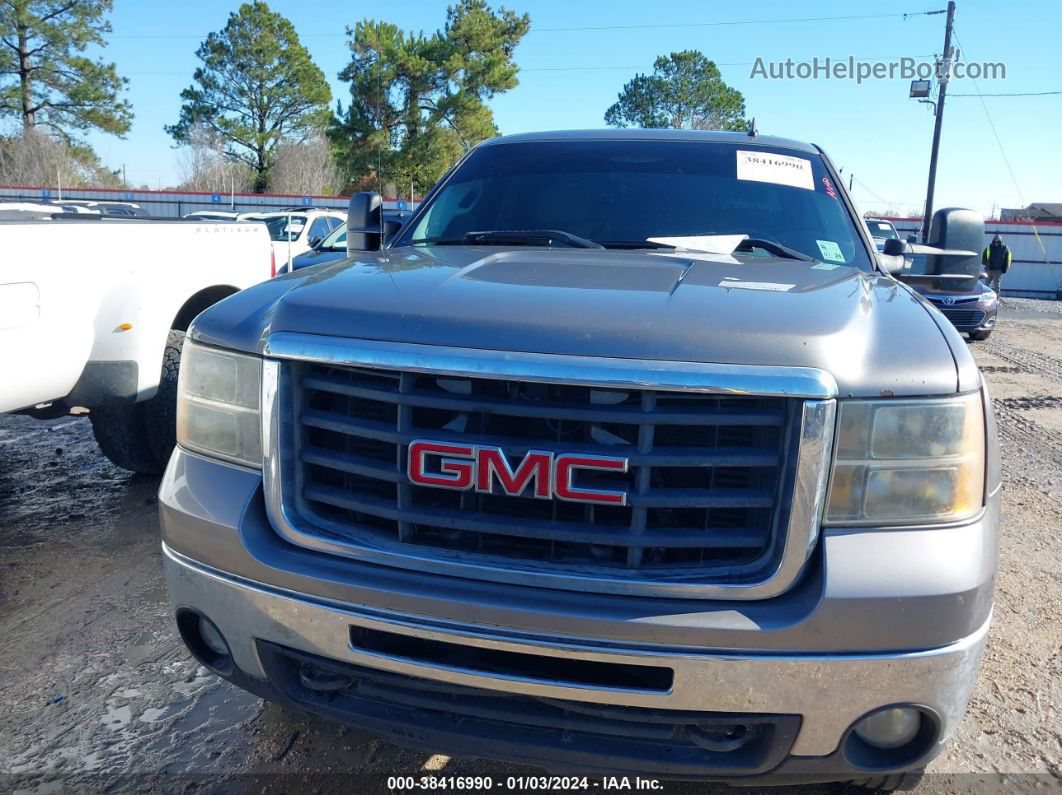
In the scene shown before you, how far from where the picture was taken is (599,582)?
1.73 m

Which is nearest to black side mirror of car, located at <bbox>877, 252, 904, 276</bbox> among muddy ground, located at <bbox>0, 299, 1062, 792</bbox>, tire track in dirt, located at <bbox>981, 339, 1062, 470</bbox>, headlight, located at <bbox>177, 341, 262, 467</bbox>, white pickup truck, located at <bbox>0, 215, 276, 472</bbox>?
muddy ground, located at <bbox>0, 299, 1062, 792</bbox>

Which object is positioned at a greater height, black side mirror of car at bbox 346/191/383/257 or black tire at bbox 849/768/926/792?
black side mirror of car at bbox 346/191/383/257

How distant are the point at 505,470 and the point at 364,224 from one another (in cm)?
193

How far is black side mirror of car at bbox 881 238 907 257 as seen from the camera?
3.38 meters

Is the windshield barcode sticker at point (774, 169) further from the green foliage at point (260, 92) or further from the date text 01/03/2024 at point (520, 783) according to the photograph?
the green foliage at point (260, 92)

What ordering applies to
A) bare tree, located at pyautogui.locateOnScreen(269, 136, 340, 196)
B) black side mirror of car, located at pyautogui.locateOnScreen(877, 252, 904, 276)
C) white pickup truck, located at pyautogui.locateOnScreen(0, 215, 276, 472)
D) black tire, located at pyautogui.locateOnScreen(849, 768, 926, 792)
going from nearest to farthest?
black tire, located at pyautogui.locateOnScreen(849, 768, 926, 792)
black side mirror of car, located at pyautogui.locateOnScreen(877, 252, 904, 276)
white pickup truck, located at pyautogui.locateOnScreen(0, 215, 276, 472)
bare tree, located at pyautogui.locateOnScreen(269, 136, 340, 196)

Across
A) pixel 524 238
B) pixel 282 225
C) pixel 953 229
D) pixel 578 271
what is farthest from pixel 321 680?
pixel 282 225

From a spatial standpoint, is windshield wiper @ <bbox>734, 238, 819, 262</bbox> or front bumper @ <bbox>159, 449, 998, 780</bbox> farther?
windshield wiper @ <bbox>734, 238, 819, 262</bbox>

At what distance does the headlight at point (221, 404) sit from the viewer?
197 cm

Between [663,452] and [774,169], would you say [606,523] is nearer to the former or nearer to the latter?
[663,452]

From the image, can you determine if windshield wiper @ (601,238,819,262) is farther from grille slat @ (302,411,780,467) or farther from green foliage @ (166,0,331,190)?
green foliage @ (166,0,331,190)

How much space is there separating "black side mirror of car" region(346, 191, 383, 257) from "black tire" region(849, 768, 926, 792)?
2487 mm

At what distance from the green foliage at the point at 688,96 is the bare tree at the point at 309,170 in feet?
86.6

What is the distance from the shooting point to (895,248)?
11.2ft
